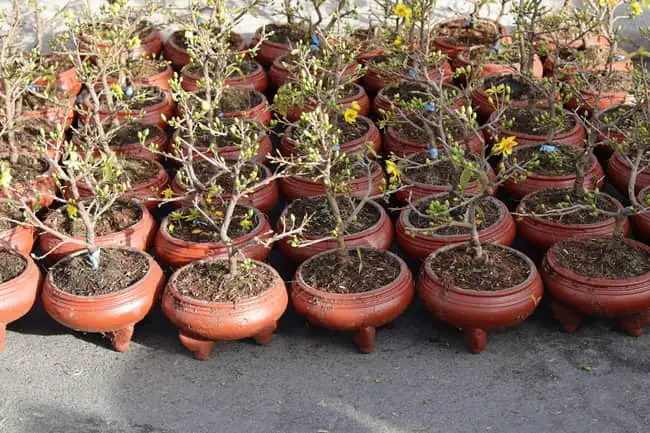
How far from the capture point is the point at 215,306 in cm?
416

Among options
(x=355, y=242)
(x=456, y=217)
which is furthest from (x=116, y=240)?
(x=456, y=217)

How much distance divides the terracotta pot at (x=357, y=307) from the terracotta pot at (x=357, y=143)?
52.2 inches

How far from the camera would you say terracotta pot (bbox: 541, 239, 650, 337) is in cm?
422

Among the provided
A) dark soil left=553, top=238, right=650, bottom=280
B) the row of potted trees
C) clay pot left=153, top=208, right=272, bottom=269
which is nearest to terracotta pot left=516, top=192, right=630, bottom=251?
the row of potted trees

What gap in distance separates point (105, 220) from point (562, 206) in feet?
8.01

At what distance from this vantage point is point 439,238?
461 centimetres

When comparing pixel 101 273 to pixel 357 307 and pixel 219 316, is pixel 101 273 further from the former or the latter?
pixel 357 307

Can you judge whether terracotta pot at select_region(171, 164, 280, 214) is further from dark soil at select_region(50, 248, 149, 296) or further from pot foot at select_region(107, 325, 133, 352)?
pot foot at select_region(107, 325, 133, 352)

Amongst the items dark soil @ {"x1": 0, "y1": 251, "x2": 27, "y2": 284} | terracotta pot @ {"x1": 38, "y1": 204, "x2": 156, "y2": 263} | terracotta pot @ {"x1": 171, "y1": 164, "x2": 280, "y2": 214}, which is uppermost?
terracotta pot @ {"x1": 171, "y1": 164, "x2": 280, "y2": 214}

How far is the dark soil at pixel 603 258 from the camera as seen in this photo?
14.1 ft

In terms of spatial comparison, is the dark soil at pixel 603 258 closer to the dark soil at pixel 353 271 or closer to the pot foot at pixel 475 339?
the pot foot at pixel 475 339

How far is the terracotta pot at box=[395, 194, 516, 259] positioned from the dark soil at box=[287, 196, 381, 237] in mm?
180

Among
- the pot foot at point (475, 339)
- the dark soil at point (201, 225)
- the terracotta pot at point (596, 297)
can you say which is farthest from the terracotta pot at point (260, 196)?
the terracotta pot at point (596, 297)

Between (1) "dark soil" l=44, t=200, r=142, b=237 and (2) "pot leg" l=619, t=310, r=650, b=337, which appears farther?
(1) "dark soil" l=44, t=200, r=142, b=237
